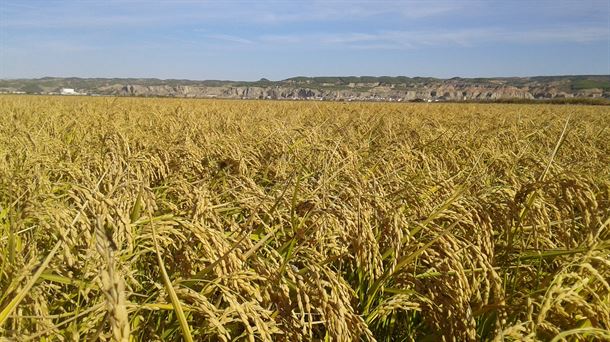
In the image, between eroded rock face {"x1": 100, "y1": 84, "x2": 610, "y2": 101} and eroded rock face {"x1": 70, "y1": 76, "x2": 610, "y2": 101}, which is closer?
eroded rock face {"x1": 70, "y1": 76, "x2": 610, "y2": 101}

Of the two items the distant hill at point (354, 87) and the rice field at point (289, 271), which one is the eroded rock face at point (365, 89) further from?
the rice field at point (289, 271)

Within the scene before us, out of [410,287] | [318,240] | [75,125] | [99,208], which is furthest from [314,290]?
[75,125]

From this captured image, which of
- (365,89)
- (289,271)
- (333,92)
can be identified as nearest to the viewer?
(289,271)

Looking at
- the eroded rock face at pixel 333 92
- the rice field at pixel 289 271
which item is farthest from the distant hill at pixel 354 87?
the rice field at pixel 289 271

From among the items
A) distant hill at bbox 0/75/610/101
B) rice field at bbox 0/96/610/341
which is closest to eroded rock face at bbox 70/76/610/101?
distant hill at bbox 0/75/610/101

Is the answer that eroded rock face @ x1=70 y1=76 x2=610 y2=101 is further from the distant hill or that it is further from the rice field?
the rice field

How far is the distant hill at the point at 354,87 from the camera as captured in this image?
139375 mm

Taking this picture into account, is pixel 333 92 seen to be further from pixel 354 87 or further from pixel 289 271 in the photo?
pixel 289 271

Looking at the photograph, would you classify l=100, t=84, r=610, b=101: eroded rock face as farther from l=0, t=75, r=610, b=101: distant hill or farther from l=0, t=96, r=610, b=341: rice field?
l=0, t=96, r=610, b=341: rice field

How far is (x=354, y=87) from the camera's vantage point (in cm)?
16762

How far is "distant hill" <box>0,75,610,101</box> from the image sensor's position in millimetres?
139375

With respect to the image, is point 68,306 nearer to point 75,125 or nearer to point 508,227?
point 508,227

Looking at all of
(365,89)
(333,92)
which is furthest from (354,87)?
(333,92)

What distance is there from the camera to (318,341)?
5.52ft
